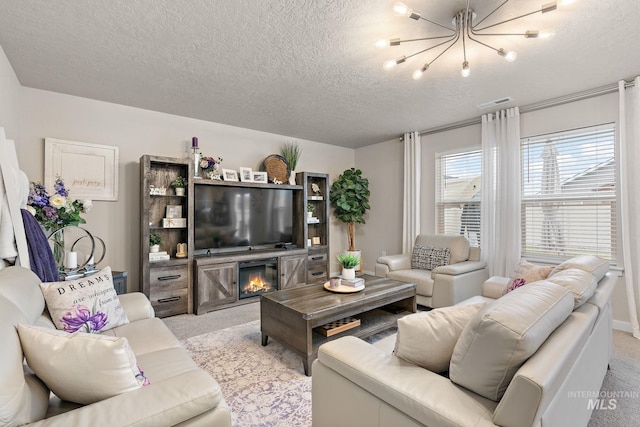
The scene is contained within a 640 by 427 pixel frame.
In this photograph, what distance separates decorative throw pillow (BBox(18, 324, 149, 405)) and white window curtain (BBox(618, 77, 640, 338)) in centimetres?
420

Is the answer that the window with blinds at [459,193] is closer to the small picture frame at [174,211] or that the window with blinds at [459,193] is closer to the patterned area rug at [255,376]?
the patterned area rug at [255,376]

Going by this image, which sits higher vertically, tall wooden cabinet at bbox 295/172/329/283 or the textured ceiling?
the textured ceiling

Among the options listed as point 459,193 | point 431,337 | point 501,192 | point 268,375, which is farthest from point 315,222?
point 431,337

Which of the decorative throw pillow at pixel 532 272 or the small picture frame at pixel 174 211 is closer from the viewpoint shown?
the decorative throw pillow at pixel 532 272

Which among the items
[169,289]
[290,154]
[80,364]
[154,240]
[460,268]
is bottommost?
[169,289]

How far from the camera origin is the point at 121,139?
11.9 ft

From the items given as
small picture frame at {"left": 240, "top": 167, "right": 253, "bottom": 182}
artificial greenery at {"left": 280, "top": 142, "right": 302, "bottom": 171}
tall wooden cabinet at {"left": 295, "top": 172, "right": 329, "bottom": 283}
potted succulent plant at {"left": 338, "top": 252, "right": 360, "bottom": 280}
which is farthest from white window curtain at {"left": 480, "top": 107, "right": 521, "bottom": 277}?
small picture frame at {"left": 240, "top": 167, "right": 253, "bottom": 182}

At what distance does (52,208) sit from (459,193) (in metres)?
4.78

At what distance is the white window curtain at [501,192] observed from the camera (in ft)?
12.4

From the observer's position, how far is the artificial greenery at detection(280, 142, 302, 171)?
4.92 m

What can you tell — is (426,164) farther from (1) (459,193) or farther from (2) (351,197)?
(2) (351,197)

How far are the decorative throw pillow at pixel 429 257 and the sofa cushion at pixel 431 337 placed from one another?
2837mm

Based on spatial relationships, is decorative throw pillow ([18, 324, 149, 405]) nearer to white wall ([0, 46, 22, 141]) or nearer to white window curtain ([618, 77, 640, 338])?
white wall ([0, 46, 22, 141])

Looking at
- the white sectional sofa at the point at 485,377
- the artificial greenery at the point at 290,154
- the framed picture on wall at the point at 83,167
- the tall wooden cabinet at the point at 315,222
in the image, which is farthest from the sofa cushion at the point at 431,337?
the artificial greenery at the point at 290,154
